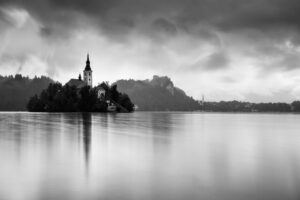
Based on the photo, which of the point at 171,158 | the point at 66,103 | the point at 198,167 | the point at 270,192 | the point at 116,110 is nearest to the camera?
the point at 270,192

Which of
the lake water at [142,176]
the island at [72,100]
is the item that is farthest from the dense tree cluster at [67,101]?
the lake water at [142,176]

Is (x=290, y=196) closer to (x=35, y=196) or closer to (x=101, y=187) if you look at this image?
(x=101, y=187)

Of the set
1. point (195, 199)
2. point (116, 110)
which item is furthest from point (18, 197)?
point (116, 110)

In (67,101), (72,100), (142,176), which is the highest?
(72,100)

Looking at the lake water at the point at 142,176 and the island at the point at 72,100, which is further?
the island at the point at 72,100

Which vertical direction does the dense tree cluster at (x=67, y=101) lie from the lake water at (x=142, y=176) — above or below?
above

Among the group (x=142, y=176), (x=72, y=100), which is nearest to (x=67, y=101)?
(x=72, y=100)

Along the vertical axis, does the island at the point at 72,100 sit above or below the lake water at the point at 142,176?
above

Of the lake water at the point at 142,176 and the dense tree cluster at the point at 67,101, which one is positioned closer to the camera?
the lake water at the point at 142,176

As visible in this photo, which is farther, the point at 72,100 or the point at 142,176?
the point at 72,100

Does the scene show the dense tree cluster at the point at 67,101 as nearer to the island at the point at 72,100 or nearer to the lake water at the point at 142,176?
the island at the point at 72,100

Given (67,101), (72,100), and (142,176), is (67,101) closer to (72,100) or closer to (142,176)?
(72,100)

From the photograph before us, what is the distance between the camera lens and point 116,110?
146m

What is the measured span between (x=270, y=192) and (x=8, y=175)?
29.8ft
